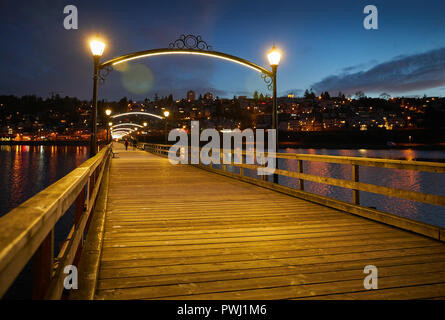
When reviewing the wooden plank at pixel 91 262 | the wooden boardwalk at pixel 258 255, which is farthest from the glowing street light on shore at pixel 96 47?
the wooden plank at pixel 91 262

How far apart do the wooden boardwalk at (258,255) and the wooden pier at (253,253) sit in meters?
0.01

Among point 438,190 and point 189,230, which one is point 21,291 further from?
point 438,190

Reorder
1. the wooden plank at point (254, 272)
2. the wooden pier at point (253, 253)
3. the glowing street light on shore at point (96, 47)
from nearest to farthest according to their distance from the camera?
1. the wooden pier at point (253, 253)
2. the wooden plank at point (254, 272)
3. the glowing street light on shore at point (96, 47)

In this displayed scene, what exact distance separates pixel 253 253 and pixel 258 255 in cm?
9

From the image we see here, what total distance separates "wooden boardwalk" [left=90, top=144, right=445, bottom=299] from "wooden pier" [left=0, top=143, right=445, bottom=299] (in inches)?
0.4

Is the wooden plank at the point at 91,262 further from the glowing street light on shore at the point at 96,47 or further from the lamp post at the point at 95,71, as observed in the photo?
the glowing street light on shore at the point at 96,47

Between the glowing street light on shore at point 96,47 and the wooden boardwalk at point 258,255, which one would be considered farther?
the glowing street light on shore at point 96,47

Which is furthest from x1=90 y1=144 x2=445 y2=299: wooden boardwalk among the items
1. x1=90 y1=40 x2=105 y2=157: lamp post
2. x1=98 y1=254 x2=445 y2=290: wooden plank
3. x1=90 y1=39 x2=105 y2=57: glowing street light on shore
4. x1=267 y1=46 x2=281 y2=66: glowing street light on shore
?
x1=90 y1=39 x2=105 y2=57: glowing street light on shore

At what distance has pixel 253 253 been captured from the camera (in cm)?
383

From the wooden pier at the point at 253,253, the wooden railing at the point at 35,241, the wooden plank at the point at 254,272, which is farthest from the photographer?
the wooden plank at the point at 254,272

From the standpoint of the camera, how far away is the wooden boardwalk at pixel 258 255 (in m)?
A: 2.85

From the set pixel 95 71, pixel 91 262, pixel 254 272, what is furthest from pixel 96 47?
pixel 254 272

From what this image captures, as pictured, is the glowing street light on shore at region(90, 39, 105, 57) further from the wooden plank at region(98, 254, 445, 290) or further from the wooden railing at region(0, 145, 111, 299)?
the wooden plank at region(98, 254, 445, 290)
